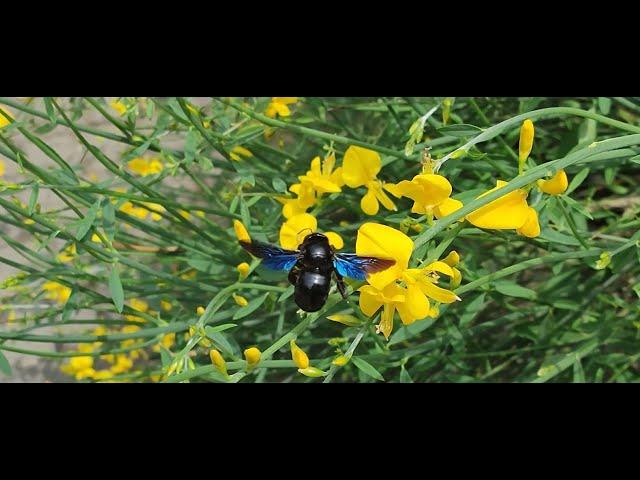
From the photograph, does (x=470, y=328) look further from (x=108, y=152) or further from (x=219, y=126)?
(x=108, y=152)

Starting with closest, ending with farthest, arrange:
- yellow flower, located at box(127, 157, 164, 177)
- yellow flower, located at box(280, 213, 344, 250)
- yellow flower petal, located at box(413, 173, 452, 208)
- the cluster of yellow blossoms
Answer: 1. yellow flower petal, located at box(413, 173, 452, 208)
2. yellow flower, located at box(280, 213, 344, 250)
3. yellow flower, located at box(127, 157, 164, 177)
4. the cluster of yellow blossoms

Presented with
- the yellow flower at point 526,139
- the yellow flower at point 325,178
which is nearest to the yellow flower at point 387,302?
the yellow flower at point 526,139

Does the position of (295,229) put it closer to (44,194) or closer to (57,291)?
(57,291)

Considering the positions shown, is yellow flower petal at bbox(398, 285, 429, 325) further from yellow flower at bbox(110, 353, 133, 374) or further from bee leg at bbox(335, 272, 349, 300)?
yellow flower at bbox(110, 353, 133, 374)

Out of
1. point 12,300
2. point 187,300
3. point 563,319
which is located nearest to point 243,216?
point 187,300

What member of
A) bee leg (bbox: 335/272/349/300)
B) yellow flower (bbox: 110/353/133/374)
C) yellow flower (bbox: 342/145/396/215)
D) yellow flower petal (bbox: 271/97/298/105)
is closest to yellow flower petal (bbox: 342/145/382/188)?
yellow flower (bbox: 342/145/396/215)
